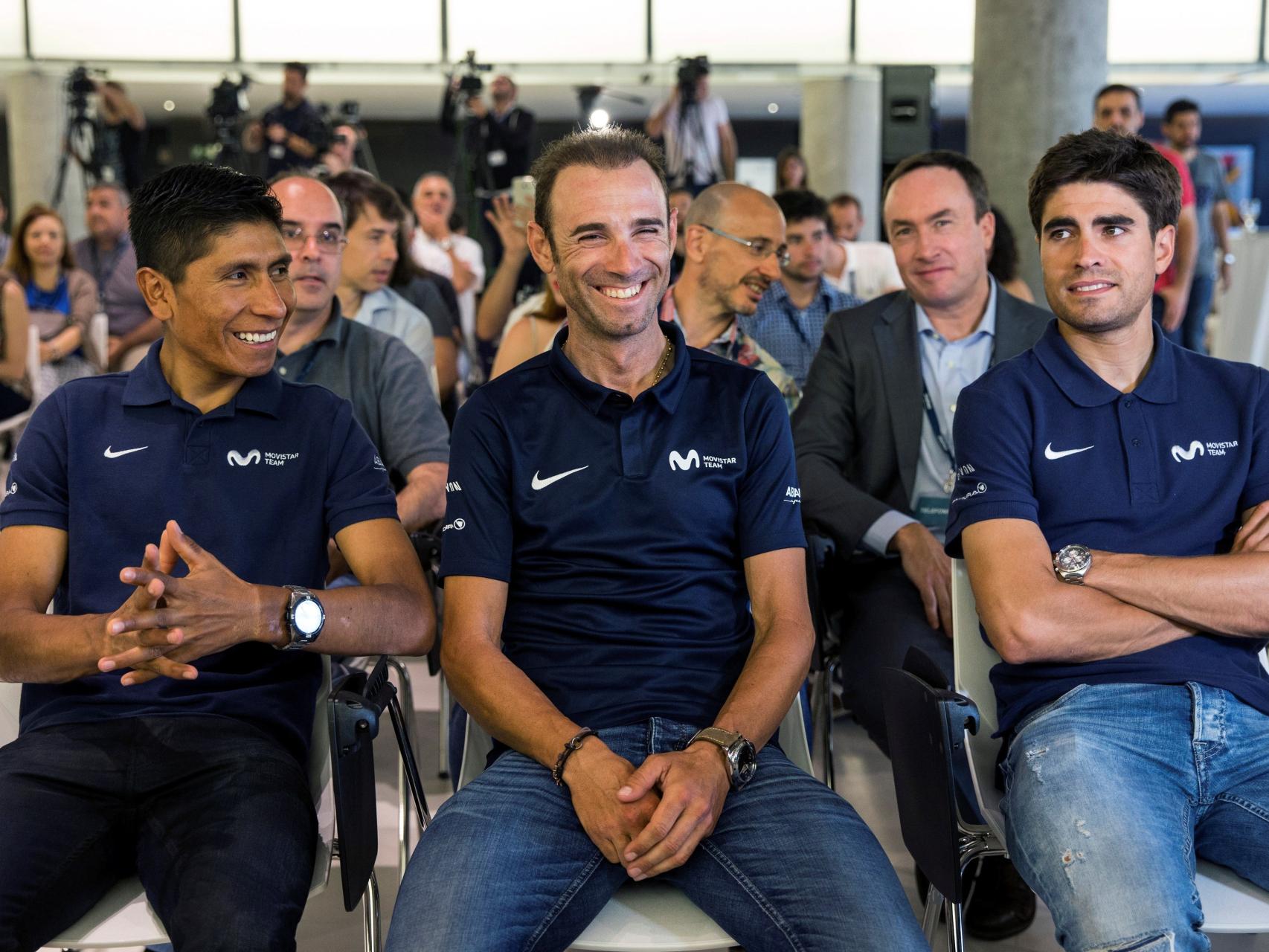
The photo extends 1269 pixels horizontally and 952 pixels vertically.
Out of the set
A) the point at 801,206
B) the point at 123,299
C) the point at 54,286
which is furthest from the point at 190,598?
the point at 54,286

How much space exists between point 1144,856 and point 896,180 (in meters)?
2.01

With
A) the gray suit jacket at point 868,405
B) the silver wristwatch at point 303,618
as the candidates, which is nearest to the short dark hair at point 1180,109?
the gray suit jacket at point 868,405

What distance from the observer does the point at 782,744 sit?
1.99 meters

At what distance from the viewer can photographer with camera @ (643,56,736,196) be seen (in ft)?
27.1

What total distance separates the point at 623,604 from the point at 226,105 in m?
7.71

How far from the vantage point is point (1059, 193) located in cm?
212

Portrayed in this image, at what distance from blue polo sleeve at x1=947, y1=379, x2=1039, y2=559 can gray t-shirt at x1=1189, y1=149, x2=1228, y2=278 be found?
5.38m

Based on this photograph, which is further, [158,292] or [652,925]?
[158,292]

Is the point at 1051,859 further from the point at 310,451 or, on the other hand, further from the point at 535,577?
the point at 310,451

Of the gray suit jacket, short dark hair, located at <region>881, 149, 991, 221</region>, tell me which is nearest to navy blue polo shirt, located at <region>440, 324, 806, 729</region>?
the gray suit jacket

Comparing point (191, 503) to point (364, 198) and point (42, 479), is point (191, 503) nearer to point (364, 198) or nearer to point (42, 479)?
point (42, 479)

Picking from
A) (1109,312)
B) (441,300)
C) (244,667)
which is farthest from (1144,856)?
(441,300)

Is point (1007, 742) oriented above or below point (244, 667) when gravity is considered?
below

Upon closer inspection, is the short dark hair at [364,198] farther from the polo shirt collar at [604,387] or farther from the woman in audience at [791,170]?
the woman in audience at [791,170]
